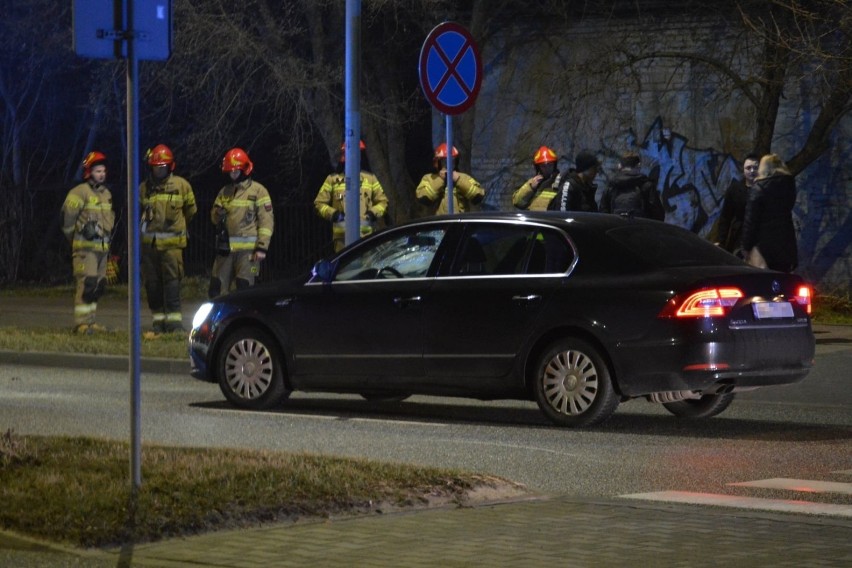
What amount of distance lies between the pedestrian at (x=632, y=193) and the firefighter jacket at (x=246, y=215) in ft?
12.2

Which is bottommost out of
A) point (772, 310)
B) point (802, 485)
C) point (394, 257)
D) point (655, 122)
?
point (802, 485)

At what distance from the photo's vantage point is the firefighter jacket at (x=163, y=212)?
62.3ft

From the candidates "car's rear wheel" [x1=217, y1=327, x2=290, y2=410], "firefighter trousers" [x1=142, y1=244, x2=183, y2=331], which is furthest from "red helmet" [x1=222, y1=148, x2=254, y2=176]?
"car's rear wheel" [x1=217, y1=327, x2=290, y2=410]

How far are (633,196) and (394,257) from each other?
472 cm

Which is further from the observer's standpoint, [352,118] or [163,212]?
[163,212]

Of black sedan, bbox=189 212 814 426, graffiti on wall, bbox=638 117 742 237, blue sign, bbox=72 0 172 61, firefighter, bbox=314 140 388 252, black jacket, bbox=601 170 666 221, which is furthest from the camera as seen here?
graffiti on wall, bbox=638 117 742 237

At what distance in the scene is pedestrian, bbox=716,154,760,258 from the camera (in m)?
18.8

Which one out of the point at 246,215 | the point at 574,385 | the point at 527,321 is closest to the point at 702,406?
the point at 574,385

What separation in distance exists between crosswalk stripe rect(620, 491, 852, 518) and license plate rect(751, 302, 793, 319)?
9.43 ft

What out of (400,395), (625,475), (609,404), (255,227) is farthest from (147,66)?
(625,475)

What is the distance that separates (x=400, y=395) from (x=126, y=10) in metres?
6.20

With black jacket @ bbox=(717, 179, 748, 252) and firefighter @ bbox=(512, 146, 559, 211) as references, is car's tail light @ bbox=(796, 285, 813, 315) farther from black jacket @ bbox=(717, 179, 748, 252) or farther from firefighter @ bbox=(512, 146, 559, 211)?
black jacket @ bbox=(717, 179, 748, 252)

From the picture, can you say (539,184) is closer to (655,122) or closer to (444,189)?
(444,189)

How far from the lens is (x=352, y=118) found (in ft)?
57.8
